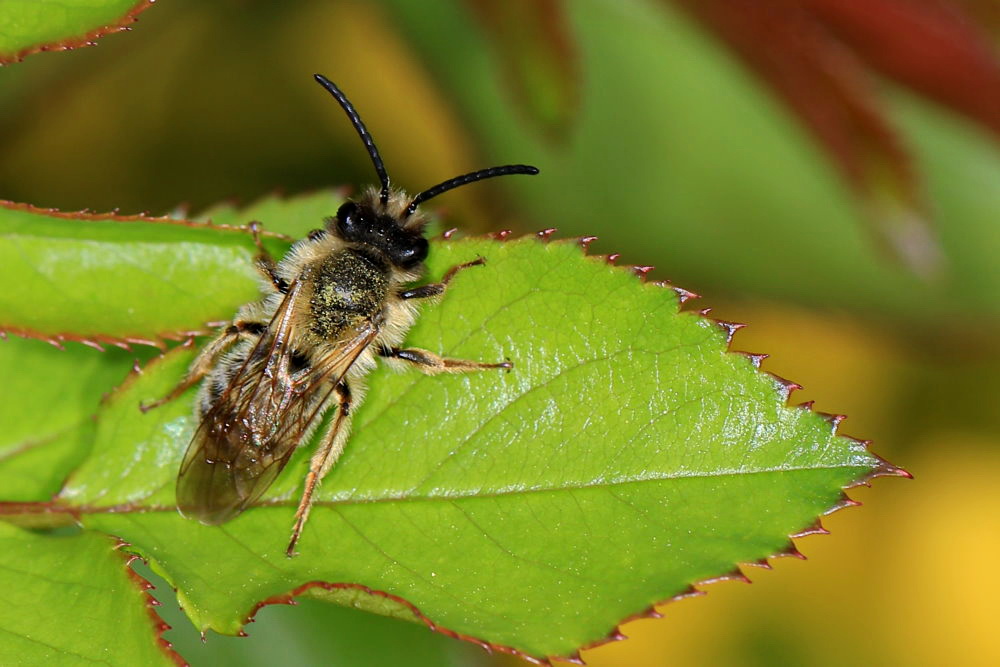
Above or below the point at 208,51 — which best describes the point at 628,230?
A: below

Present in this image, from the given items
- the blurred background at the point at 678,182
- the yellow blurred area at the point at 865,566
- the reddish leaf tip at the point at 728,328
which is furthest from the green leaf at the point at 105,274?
the yellow blurred area at the point at 865,566

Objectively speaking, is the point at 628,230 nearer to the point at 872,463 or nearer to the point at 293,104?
the point at 293,104

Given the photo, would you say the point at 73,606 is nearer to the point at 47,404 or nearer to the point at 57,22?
the point at 47,404

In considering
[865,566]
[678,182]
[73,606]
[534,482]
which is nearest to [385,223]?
[534,482]

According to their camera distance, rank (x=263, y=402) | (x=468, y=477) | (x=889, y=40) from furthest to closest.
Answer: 1. (x=889, y=40)
2. (x=263, y=402)
3. (x=468, y=477)

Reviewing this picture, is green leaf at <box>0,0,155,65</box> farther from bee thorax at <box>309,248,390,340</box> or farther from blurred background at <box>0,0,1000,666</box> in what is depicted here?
blurred background at <box>0,0,1000,666</box>

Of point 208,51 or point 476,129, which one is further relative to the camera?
point 208,51

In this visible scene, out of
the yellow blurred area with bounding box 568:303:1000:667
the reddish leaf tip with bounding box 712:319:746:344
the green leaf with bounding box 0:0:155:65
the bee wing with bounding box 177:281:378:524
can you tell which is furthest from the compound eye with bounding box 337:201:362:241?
the yellow blurred area with bounding box 568:303:1000:667

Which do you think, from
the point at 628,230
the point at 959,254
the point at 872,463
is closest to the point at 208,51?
the point at 628,230
